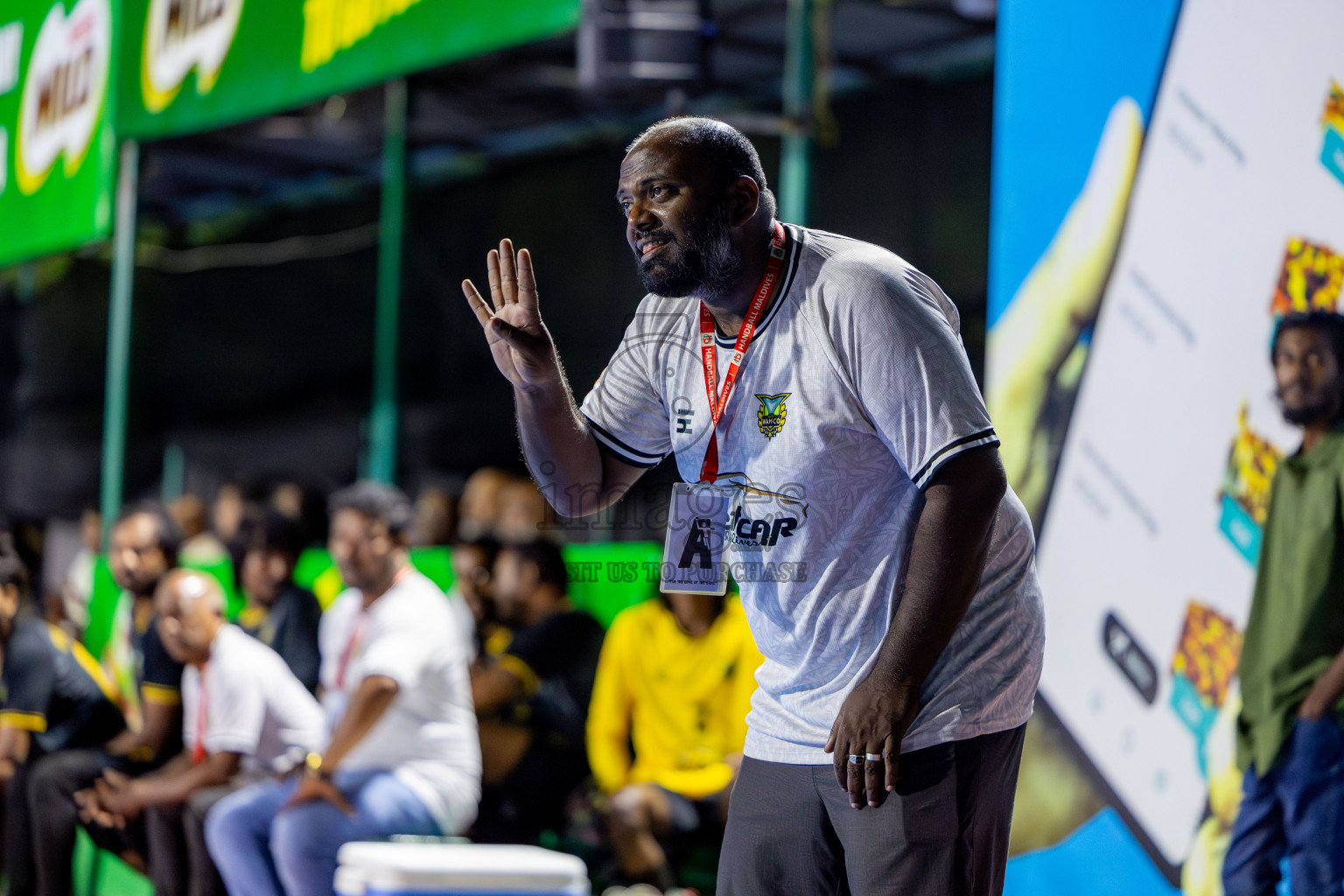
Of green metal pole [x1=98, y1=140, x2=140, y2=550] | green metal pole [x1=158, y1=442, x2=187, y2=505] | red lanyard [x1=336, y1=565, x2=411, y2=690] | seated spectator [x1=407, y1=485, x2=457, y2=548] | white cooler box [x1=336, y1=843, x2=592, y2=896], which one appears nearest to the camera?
white cooler box [x1=336, y1=843, x2=592, y2=896]

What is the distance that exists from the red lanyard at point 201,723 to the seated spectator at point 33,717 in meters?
0.83

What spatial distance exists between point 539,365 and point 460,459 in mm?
A: 11193

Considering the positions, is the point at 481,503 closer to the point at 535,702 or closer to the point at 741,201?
the point at 535,702

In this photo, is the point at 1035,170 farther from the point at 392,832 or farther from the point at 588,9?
the point at 392,832

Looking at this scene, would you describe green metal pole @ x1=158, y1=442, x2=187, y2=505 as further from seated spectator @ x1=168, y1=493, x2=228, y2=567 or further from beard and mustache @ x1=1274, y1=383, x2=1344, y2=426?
beard and mustache @ x1=1274, y1=383, x2=1344, y2=426

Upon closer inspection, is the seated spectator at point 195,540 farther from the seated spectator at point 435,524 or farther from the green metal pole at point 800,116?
the green metal pole at point 800,116

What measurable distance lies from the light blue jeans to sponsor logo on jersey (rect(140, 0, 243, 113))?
11.8ft

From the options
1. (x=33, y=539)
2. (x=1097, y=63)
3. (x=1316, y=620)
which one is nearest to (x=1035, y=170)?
(x=1097, y=63)

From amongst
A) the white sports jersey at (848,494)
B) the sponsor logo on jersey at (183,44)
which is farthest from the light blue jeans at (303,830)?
the sponsor logo on jersey at (183,44)

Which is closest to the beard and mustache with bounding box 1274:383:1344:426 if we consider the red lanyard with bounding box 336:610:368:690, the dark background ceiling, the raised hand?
the raised hand

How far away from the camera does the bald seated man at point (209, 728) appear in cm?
516

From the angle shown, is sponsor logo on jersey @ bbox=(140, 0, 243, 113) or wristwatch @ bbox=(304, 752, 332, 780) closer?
wristwatch @ bbox=(304, 752, 332, 780)

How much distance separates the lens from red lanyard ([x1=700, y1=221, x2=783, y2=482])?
2152 mm

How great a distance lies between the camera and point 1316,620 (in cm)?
345
